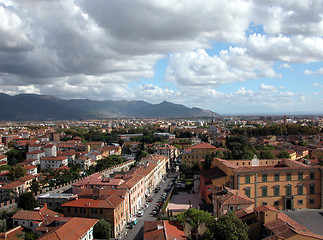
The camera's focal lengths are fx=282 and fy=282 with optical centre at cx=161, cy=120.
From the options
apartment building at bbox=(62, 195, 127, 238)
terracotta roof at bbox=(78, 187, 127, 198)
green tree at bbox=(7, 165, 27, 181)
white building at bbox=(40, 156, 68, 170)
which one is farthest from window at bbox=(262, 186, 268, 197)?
white building at bbox=(40, 156, 68, 170)

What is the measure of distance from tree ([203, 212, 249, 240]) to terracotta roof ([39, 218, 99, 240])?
843 centimetres

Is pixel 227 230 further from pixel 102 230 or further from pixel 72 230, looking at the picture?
pixel 72 230

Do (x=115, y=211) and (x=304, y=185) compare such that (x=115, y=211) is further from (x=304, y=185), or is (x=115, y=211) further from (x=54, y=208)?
(x=304, y=185)

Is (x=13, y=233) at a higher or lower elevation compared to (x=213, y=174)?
lower

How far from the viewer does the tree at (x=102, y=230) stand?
2073 centimetres

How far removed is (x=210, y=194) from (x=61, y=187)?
18.0 meters

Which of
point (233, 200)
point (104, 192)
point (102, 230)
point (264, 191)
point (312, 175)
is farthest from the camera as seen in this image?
point (312, 175)

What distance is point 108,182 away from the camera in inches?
1147

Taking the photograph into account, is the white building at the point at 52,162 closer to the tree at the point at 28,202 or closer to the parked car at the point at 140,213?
the tree at the point at 28,202

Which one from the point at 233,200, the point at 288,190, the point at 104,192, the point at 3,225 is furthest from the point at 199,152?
the point at 3,225

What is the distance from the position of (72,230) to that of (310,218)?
19272 mm

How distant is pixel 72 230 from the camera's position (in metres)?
19.1

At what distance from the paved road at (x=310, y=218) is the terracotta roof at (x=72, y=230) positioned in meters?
16.4

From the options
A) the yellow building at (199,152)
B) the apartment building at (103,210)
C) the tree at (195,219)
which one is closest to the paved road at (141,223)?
the apartment building at (103,210)
